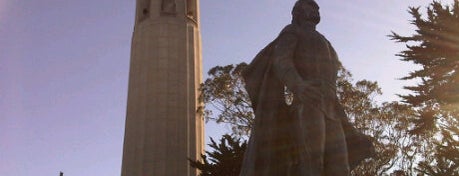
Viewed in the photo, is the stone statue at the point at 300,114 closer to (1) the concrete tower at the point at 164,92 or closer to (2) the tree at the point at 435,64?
(2) the tree at the point at 435,64

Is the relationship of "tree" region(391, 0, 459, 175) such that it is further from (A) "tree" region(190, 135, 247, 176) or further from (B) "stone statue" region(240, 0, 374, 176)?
(B) "stone statue" region(240, 0, 374, 176)

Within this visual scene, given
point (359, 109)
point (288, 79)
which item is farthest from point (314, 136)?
point (359, 109)

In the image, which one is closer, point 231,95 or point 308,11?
point 308,11

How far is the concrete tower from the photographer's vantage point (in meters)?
30.5

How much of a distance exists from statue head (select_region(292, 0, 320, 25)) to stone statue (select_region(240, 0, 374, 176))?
0.02 m

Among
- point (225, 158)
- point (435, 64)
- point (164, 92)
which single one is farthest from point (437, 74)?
point (164, 92)

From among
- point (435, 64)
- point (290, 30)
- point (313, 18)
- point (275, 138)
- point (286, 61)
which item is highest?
point (435, 64)

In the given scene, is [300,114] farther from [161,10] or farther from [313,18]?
[161,10]

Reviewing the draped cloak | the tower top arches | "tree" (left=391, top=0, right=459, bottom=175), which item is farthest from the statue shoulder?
the tower top arches

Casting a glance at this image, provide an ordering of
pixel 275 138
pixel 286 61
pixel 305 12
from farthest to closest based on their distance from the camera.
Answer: pixel 305 12 < pixel 275 138 < pixel 286 61

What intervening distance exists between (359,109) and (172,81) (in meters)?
13.5

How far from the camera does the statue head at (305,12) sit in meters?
6.46

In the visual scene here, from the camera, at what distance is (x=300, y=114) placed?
18.6 ft

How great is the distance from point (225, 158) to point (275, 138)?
687 inches
